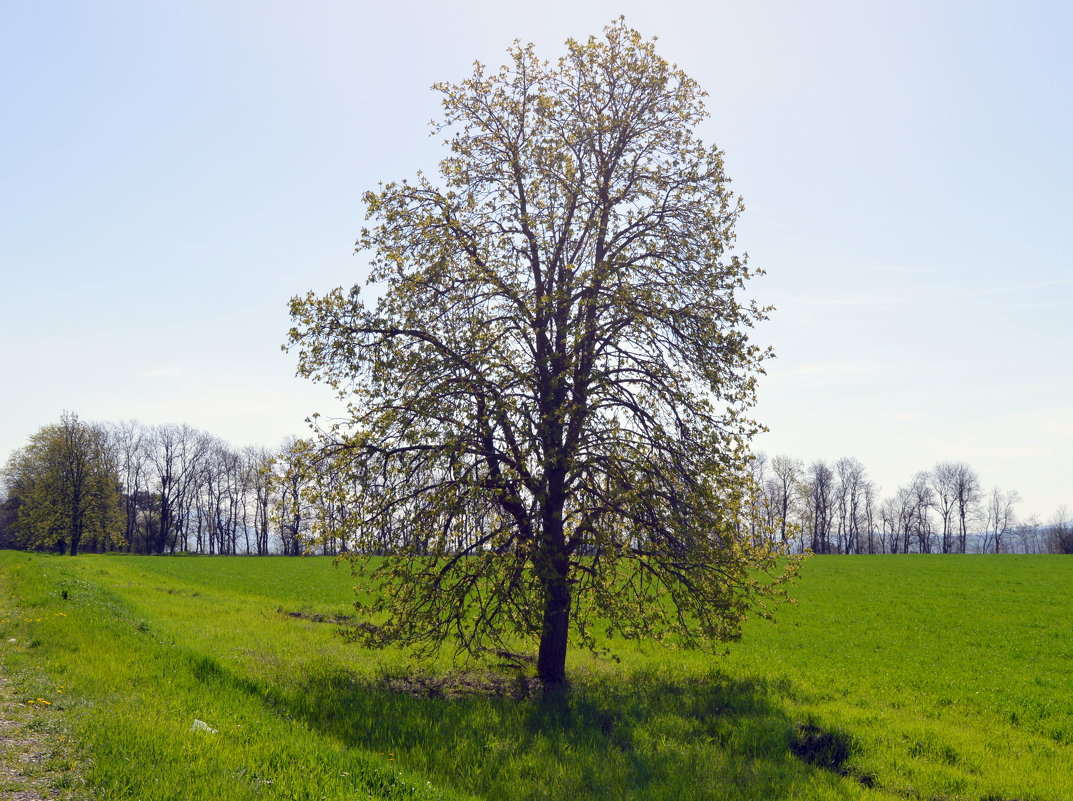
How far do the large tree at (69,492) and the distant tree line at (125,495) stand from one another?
0.32ft

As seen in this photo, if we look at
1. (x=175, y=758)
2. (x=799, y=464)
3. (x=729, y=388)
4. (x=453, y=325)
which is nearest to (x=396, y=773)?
(x=175, y=758)

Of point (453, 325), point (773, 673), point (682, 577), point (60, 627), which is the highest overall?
point (453, 325)

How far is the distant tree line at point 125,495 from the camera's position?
66.4m

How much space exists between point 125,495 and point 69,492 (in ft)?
104

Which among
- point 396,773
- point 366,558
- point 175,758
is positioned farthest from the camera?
point 366,558

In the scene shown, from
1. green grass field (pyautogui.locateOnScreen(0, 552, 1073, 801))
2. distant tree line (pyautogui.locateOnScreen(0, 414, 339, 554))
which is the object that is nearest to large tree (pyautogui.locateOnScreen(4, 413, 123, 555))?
distant tree line (pyautogui.locateOnScreen(0, 414, 339, 554))

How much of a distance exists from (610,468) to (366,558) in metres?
5.00

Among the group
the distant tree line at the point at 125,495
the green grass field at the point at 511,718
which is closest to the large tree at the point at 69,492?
the distant tree line at the point at 125,495

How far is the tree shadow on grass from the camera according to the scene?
356 inches

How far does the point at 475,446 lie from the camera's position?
12953 millimetres

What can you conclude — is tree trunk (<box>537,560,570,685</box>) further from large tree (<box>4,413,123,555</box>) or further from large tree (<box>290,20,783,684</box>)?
large tree (<box>4,413,123,555</box>)

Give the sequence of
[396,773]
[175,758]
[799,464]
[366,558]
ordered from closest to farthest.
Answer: [175,758] → [396,773] → [366,558] → [799,464]

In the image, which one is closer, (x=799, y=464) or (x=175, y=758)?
(x=175, y=758)

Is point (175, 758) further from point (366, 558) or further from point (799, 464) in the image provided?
point (799, 464)
